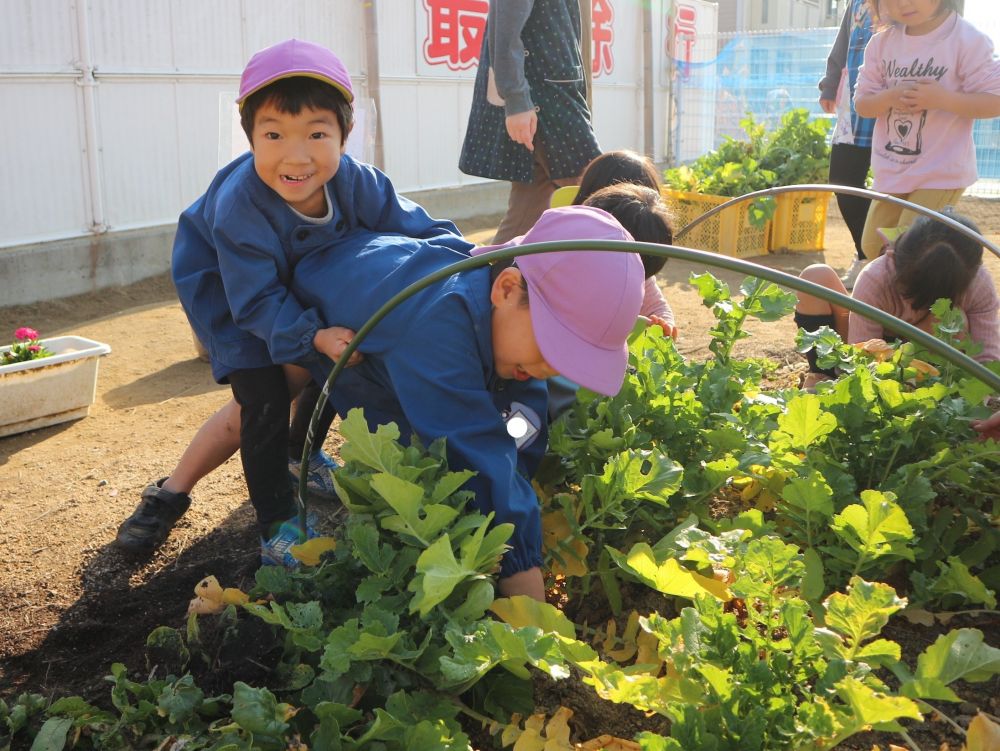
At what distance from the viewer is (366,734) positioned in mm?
1462

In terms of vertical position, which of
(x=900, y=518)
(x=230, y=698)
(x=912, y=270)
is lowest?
(x=230, y=698)

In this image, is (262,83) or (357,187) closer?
(262,83)

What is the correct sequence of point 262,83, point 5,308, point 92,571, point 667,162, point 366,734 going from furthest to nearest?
point 667,162, point 5,308, point 92,571, point 262,83, point 366,734

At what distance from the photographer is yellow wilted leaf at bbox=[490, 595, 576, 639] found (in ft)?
Result: 5.37

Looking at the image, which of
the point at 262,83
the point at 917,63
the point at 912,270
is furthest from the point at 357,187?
the point at 917,63

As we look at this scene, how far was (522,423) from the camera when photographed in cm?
207

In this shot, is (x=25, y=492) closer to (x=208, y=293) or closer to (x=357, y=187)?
(x=208, y=293)

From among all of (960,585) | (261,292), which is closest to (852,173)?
(960,585)

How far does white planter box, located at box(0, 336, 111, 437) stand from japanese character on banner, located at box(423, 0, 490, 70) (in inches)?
220

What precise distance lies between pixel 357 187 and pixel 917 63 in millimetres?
2550

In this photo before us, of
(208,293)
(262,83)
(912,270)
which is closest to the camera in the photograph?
(262,83)

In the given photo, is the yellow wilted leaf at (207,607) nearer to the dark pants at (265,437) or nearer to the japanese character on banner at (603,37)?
the dark pants at (265,437)

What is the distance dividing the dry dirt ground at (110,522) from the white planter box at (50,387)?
59 mm

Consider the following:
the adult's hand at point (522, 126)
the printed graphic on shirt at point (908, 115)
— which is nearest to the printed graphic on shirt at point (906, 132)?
the printed graphic on shirt at point (908, 115)
